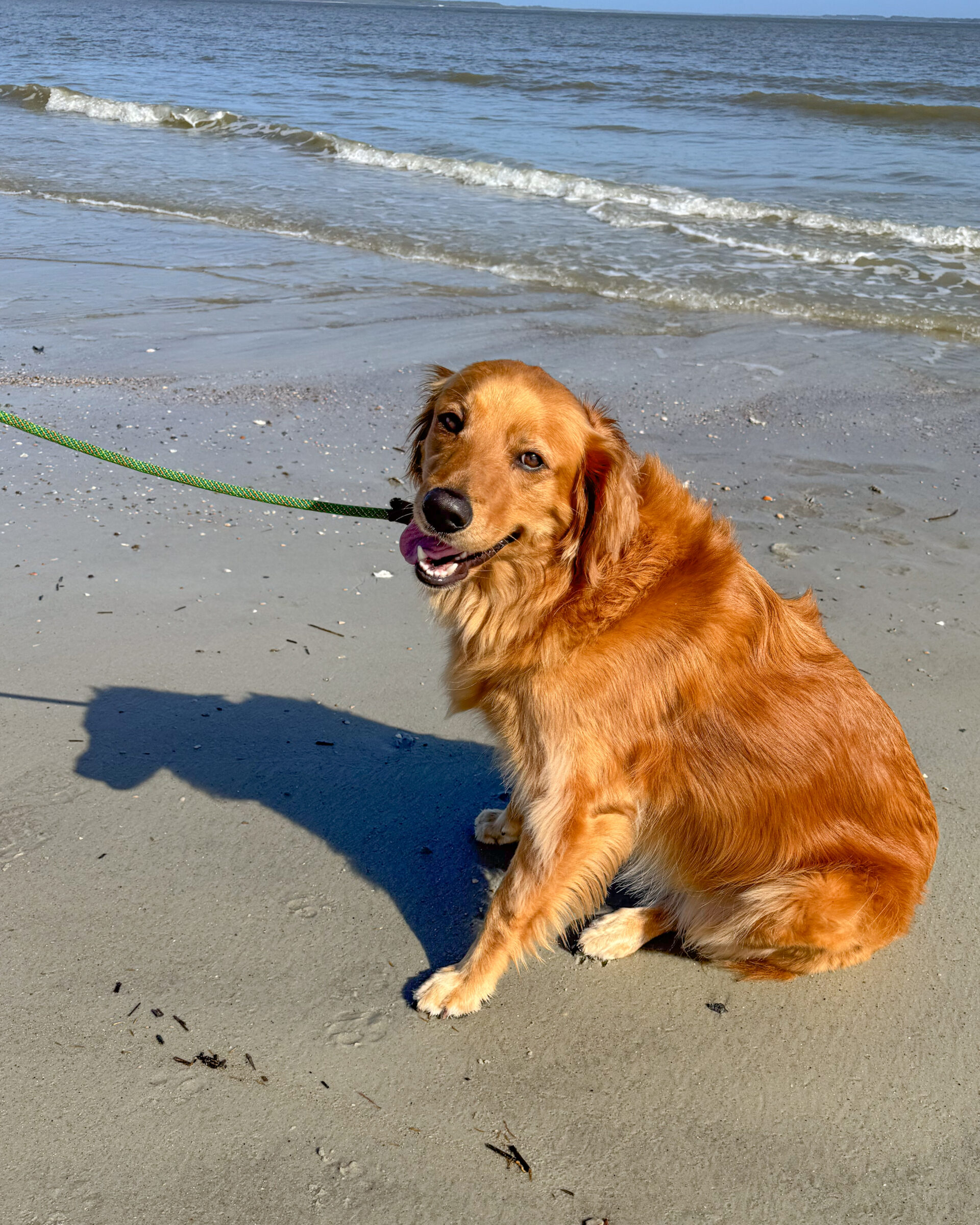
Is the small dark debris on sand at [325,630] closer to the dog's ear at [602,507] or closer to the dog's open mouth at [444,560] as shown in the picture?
the dog's open mouth at [444,560]

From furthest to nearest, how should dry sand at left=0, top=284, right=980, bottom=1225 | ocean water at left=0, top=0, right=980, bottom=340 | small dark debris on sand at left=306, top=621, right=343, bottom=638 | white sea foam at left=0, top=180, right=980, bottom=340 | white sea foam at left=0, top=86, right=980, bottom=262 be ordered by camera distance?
white sea foam at left=0, top=86, right=980, bottom=262
ocean water at left=0, top=0, right=980, bottom=340
white sea foam at left=0, top=180, right=980, bottom=340
small dark debris on sand at left=306, top=621, right=343, bottom=638
dry sand at left=0, top=284, right=980, bottom=1225

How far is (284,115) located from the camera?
20.7 m

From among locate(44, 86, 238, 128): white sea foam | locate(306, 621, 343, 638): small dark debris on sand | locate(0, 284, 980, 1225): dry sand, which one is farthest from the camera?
locate(44, 86, 238, 128): white sea foam

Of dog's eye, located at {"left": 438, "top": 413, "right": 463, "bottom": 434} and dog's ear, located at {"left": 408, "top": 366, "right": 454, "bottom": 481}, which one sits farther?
dog's ear, located at {"left": 408, "top": 366, "right": 454, "bottom": 481}

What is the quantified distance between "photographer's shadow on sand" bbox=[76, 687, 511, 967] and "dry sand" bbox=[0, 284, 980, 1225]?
0.04 ft

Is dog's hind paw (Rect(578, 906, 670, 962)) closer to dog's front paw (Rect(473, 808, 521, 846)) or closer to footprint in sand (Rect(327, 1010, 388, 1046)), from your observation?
dog's front paw (Rect(473, 808, 521, 846))

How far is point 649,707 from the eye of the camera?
2594mm

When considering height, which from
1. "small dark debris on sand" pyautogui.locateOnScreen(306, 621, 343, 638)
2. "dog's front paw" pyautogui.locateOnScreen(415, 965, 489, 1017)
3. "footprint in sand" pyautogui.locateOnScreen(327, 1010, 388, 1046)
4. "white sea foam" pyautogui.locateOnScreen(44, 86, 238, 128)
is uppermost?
"white sea foam" pyautogui.locateOnScreen(44, 86, 238, 128)

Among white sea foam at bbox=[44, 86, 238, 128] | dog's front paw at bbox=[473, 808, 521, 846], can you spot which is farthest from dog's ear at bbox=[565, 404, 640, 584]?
white sea foam at bbox=[44, 86, 238, 128]

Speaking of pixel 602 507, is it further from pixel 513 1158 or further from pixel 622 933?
pixel 513 1158

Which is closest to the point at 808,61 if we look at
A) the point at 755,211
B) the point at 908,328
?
the point at 755,211

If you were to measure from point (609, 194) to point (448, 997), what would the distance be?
43.3 ft

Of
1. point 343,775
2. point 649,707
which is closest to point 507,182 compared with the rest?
point 343,775

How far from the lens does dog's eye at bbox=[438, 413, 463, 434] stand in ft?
8.68
